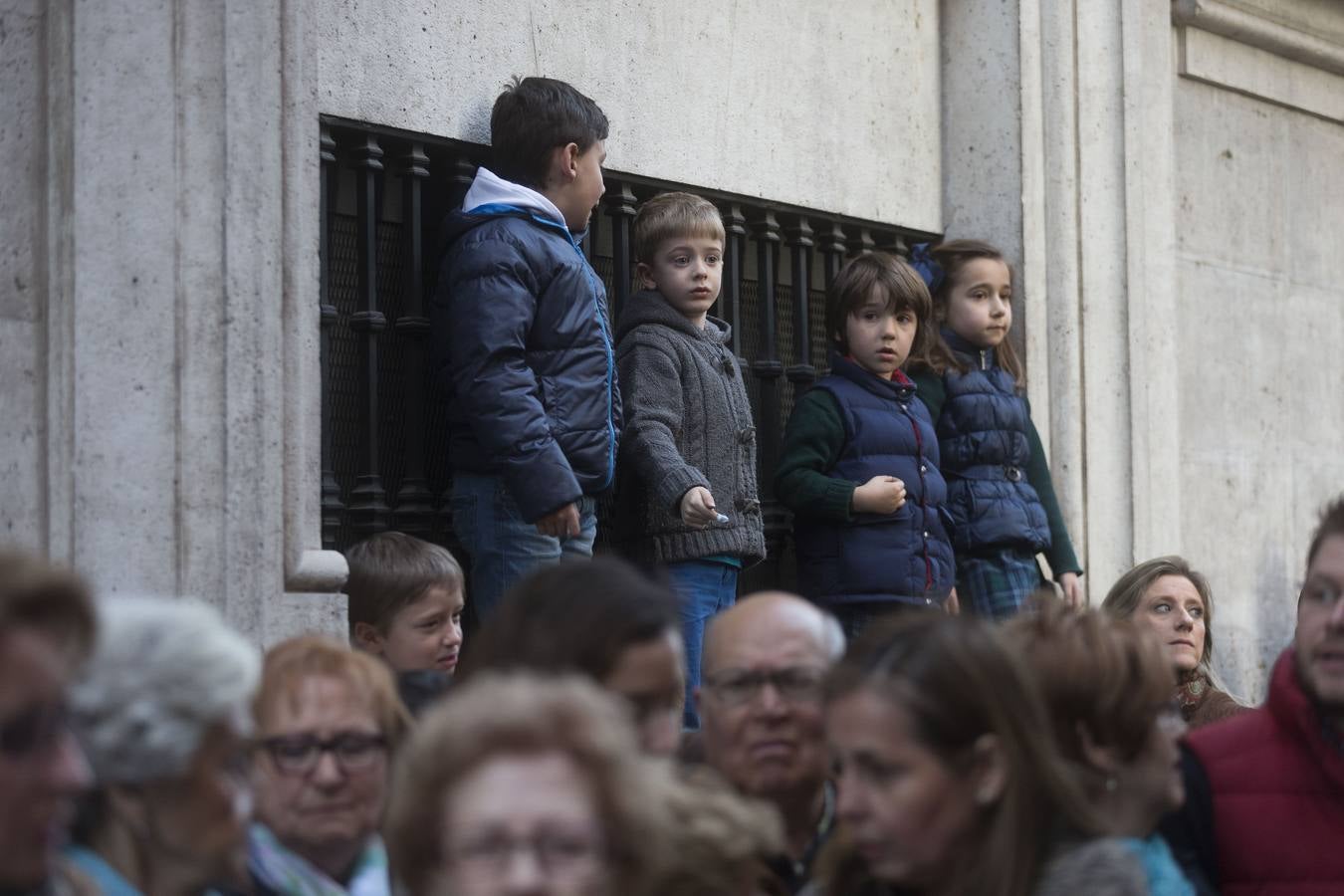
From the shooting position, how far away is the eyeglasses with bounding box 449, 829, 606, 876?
2492 millimetres

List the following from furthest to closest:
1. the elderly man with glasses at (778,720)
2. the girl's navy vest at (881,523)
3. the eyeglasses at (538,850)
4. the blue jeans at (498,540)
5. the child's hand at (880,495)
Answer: the girl's navy vest at (881,523) → the child's hand at (880,495) → the blue jeans at (498,540) → the elderly man with glasses at (778,720) → the eyeglasses at (538,850)

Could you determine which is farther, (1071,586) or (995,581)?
(1071,586)

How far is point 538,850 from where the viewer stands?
2.49 m

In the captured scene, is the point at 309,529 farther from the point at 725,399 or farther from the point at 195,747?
the point at 195,747

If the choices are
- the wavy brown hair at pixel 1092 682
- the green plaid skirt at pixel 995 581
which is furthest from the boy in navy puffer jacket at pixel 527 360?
the wavy brown hair at pixel 1092 682

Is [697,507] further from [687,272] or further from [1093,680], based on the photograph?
[1093,680]

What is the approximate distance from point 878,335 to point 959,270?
82 cm

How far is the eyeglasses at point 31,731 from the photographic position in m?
2.19

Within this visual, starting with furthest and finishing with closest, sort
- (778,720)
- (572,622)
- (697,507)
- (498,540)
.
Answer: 1. (697,507)
2. (498,540)
3. (778,720)
4. (572,622)

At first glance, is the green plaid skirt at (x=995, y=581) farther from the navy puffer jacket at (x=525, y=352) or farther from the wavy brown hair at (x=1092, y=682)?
the wavy brown hair at (x=1092, y=682)

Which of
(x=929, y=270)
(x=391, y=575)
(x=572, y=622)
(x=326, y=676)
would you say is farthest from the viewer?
(x=929, y=270)

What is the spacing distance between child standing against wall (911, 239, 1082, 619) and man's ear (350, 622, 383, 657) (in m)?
2.40

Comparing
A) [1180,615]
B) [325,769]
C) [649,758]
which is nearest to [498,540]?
[1180,615]

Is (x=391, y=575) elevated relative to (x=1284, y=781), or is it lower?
elevated
